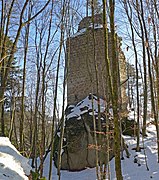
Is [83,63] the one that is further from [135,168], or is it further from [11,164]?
[11,164]

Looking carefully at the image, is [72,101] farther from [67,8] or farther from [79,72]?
[67,8]

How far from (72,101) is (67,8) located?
6023 mm

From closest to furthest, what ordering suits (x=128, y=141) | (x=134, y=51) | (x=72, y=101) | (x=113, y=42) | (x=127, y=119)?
(x=113, y=42), (x=134, y=51), (x=128, y=141), (x=127, y=119), (x=72, y=101)

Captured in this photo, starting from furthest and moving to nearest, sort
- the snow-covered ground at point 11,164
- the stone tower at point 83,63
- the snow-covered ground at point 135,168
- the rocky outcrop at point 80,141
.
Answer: the stone tower at point 83,63
the rocky outcrop at point 80,141
the snow-covered ground at point 135,168
the snow-covered ground at point 11,164

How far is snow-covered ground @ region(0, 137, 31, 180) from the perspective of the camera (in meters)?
2.71

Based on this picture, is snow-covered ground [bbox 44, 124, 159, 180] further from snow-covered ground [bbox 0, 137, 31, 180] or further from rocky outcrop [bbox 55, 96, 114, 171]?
snow-covered ground [bbox 0, 137, 31, 180]

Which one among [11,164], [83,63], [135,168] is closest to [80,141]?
[135,168]

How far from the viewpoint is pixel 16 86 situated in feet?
49.1

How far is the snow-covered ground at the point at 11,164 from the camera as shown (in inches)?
106

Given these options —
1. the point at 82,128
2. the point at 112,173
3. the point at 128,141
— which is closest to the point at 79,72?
the point at 82,128

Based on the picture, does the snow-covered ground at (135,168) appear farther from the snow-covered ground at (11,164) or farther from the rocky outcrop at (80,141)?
the snow-covered ground at (11,164)

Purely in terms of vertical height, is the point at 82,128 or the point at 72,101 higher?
the point at 72,101

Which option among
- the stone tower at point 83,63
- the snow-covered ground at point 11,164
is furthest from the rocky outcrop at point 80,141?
the snow-covered ground at point 11,164

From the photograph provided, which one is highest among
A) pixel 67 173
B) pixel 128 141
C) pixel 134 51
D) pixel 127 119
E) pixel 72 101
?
pixel 134 51
